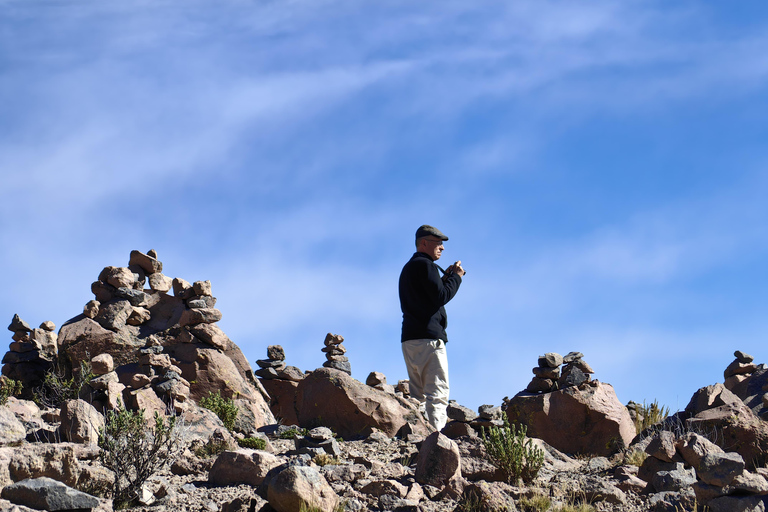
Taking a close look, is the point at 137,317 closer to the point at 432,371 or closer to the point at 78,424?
the point at 78,424

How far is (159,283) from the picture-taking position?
54.2 feet

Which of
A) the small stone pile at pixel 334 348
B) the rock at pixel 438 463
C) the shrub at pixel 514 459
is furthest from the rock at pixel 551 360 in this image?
the small stone pile at pixel 334 348

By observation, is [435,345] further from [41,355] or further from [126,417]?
[41,355]

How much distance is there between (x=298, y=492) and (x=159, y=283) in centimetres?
1135

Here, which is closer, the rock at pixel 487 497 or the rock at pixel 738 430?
the rock at pixel 487 497

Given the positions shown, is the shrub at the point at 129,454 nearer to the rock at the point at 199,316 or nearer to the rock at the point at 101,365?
the rock at the point at 101,365

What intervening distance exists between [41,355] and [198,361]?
3.86m

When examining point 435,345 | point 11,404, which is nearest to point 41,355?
point 11,404


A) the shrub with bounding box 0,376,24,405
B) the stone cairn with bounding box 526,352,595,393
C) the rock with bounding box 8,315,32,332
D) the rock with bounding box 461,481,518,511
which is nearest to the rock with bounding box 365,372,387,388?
the stone cairn with bounding box 526,352,595,393

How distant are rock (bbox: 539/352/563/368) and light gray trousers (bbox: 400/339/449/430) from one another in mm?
3012

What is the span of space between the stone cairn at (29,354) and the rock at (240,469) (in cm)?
894

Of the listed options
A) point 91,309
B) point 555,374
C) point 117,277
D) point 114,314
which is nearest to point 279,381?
point 114,314

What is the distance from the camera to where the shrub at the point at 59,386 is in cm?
1345

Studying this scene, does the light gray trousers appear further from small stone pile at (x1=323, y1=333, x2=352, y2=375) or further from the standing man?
small stone pile at (x1=323, y1=333, x2=352, y2=375)
